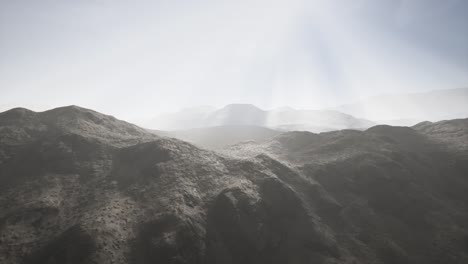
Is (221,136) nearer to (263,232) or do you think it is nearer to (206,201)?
(206,201)

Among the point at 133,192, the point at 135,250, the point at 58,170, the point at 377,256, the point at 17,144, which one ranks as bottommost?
the point at 377,256

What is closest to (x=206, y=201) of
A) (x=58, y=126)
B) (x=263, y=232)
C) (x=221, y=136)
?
(x=263, y=232)

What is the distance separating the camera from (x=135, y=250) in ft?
40.1

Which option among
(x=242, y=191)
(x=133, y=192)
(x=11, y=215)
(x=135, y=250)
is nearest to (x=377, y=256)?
(x=242, y=191)

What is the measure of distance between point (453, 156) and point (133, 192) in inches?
1280

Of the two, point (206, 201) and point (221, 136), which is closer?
point (206, 201)

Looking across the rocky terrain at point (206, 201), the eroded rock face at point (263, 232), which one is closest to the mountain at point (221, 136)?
the rocky terrain at point (206, 201)

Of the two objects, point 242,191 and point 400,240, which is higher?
point 242,191

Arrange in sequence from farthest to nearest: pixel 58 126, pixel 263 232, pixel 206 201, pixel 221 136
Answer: pixel 221 136 < pixel 58 126 < pixel 206 201 < pixel 263 232

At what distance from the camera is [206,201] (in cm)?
1670

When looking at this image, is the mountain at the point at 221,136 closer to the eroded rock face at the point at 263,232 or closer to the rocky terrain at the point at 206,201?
the rocky terrain at the point at 206,201

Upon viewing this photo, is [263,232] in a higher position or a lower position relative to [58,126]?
lower

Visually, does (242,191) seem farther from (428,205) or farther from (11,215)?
(428,205)

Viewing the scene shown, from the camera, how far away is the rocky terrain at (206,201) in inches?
498
